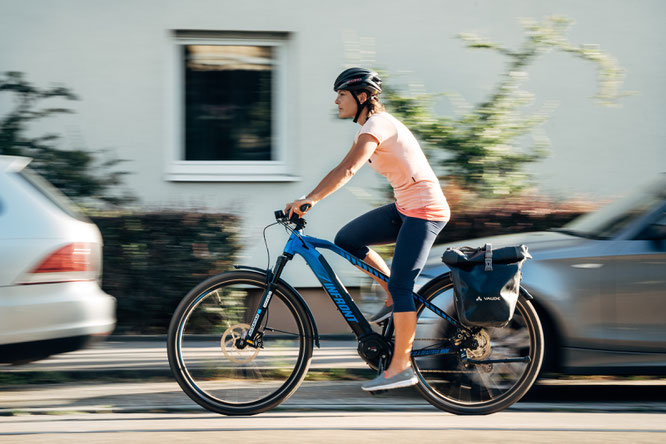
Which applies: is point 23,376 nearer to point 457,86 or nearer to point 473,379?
point 473,379

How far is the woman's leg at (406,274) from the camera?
4801 mm

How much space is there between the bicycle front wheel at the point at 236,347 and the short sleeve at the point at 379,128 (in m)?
0.96

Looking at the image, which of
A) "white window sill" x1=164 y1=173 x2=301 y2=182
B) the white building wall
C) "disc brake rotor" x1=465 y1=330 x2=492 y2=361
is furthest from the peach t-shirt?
"white window sill" x1=164 y1=173 x2=301 y2=182

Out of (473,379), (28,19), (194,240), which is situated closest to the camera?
(473,379)

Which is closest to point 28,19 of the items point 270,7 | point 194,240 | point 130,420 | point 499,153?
point 270,7

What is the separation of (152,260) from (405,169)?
145 inches

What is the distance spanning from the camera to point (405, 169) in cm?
477

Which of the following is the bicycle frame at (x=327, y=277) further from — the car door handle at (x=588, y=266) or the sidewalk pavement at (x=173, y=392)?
the car door handle at (x=588, y=266)

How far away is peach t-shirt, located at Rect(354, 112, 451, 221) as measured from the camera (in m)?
4.72

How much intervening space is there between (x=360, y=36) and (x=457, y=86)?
1154 millimetres

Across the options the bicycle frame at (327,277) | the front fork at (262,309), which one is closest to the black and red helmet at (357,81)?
the bicycle frame at (327,277)

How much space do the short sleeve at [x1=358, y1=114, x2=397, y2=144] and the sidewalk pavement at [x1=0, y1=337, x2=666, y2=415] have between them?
1.31 meters

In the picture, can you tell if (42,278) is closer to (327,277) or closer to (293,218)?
(293,218)

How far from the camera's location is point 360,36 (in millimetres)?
9500
